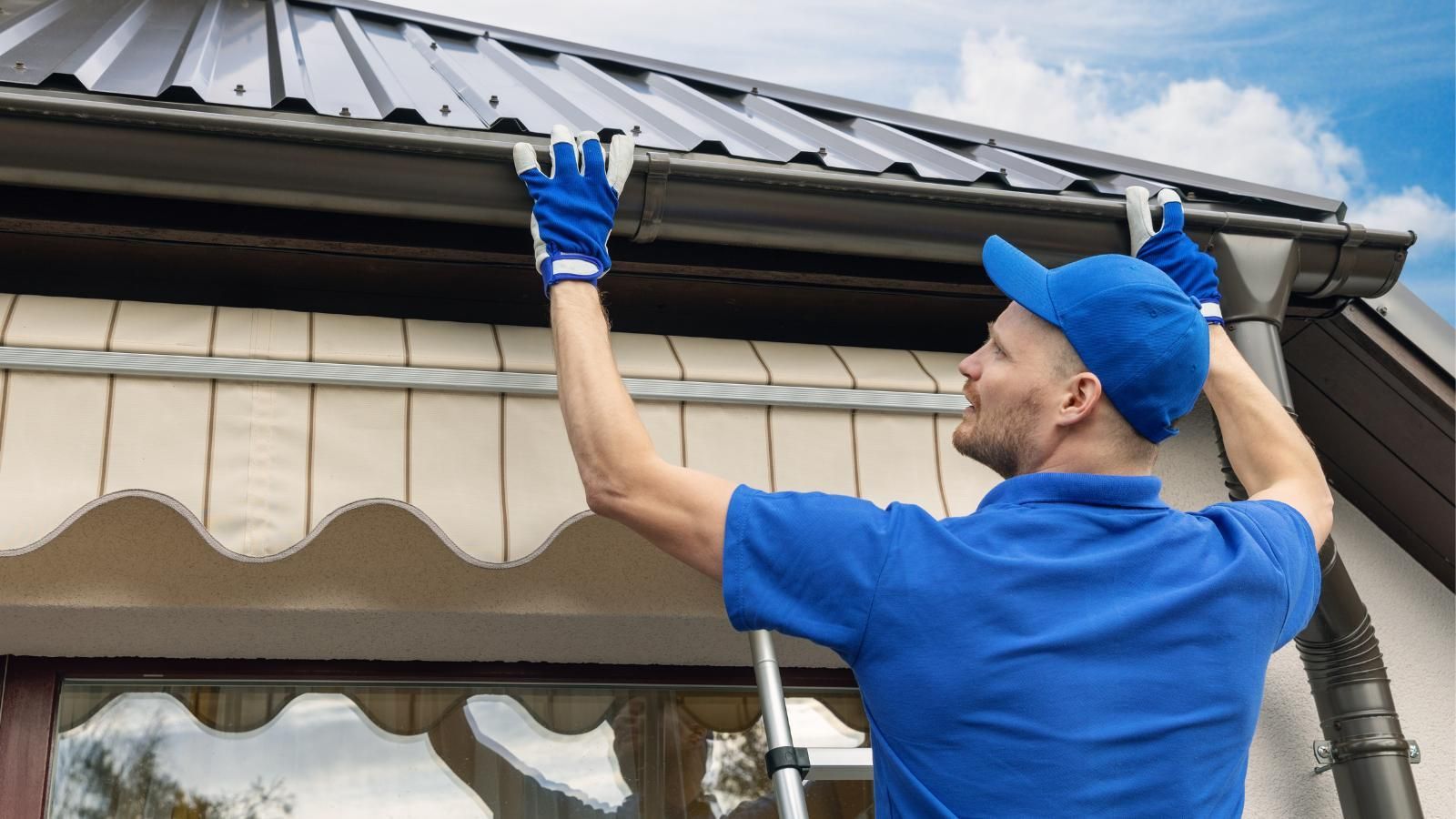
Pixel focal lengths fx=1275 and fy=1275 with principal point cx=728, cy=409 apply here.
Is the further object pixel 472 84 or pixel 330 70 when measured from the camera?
pixel 472 84

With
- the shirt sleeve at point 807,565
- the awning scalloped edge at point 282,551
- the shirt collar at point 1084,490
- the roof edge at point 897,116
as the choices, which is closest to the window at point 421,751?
the awning scalloped edge at point 282,551

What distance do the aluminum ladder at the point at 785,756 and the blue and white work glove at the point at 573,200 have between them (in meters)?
0.87

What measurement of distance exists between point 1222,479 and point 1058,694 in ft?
7.12

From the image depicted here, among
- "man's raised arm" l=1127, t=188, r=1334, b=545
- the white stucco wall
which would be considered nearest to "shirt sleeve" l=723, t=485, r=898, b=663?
"man's raised arm" l=1127, t=188, r=1334, b=545

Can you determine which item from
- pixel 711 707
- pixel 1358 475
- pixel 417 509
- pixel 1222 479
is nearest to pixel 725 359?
pixel 417 509

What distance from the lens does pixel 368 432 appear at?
274 cm

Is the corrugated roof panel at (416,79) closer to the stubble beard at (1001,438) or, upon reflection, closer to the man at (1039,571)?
Result: the man at (1039,571)

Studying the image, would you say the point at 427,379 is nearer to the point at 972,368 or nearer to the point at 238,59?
the point at 972,368

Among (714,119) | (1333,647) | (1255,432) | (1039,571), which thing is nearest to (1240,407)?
(1255,432)

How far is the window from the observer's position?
3.22m

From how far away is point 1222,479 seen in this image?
12.8ft

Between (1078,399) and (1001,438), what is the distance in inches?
6.2

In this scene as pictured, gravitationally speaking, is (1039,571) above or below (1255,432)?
below

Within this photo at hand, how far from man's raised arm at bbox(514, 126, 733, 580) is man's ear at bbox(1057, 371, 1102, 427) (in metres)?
0.61
